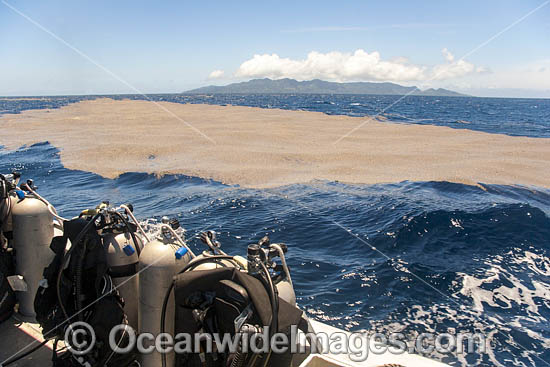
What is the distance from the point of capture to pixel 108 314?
2836 mm

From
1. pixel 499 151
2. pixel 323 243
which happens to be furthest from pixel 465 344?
pixel 499 151

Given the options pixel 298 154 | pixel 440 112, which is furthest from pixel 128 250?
pixel 440 112

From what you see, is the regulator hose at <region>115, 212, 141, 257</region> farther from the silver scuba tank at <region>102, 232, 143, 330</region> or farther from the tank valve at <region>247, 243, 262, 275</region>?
the tank valve at <region>247, 243, 262, 275</region>

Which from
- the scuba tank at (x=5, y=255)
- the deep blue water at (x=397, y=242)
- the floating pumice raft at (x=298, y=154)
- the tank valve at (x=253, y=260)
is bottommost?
the deep blue water at (x=397, y=242)

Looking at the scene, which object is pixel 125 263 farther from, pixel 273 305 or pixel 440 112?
pixel 440 112

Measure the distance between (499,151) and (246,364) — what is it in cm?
2103

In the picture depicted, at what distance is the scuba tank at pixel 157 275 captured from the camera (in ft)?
8.73

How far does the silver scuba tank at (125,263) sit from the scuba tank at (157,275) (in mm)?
209

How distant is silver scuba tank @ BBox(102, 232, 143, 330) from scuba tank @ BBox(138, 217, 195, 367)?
0.21 m

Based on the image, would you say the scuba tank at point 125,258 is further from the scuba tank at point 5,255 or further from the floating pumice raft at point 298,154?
the floating pumice raft at point 298,154

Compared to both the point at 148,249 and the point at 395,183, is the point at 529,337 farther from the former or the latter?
the point at 395,183

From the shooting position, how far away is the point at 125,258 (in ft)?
9.46

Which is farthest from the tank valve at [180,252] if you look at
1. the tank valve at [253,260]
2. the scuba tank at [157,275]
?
the tank valve at [253,260]

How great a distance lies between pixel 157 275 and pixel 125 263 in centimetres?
39
